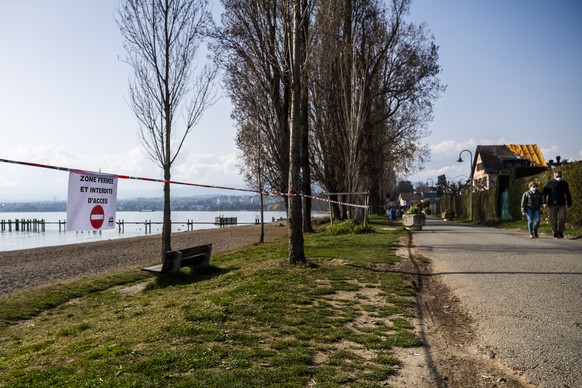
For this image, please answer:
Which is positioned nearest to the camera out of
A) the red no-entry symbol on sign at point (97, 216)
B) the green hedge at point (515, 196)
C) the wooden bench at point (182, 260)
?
the red no-entry symbol on sign at point (97, 216)

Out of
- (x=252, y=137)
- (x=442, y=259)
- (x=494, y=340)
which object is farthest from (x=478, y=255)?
(x=252, y=137)

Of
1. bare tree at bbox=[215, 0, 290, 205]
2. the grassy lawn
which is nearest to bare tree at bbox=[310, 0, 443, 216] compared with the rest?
bare tree at bbox=[215, 0, 290, 205]

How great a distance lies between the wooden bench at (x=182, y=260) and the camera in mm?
10836

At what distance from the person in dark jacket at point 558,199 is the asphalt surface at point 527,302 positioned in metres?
2.88

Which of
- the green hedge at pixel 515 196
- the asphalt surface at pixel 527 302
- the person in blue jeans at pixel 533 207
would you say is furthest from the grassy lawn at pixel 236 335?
the green hedge at pixel 515 196

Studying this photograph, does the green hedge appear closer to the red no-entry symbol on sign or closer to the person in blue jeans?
the person in blue jeans

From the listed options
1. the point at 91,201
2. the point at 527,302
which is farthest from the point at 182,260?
the point at 527,302

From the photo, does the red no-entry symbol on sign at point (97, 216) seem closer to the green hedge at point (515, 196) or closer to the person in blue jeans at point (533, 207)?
the person in blue jeans at point (533, 207)

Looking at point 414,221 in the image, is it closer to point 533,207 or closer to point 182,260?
point 533,207

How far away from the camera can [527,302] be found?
20.9ft

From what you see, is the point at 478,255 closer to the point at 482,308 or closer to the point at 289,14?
the point at 482,308

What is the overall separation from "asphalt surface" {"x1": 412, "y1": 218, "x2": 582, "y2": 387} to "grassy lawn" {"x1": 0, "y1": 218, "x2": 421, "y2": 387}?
0.90 meters

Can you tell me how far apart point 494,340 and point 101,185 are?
17.3 feet

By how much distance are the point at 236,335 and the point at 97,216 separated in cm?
286
